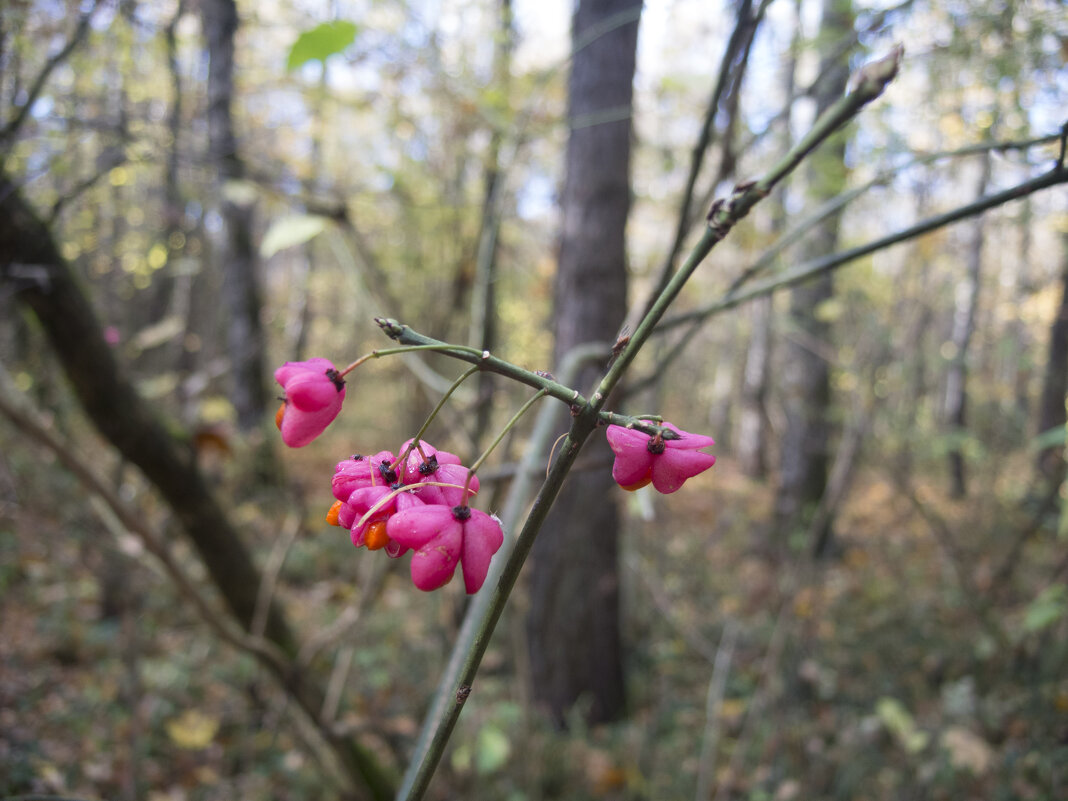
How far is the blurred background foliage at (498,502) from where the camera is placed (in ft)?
7.30

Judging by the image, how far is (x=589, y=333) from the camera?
337 cm

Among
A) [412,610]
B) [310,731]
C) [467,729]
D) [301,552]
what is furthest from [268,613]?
[301,552]

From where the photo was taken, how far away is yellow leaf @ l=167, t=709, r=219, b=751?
11.7ft

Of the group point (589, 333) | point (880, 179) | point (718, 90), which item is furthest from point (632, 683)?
point (718, 90)

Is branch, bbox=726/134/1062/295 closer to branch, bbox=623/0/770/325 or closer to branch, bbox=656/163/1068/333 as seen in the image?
branch, bbox=656/163/1068/333

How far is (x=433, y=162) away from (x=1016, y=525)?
295 inches

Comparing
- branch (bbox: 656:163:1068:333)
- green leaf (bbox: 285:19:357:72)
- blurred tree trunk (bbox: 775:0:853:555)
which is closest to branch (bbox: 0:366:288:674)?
green leaf (bbox: 285:19:357:72)

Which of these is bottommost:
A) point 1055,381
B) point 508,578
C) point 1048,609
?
point 1048,609

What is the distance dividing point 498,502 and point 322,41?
4.90 feet

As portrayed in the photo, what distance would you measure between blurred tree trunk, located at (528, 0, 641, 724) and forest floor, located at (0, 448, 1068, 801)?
28 cm

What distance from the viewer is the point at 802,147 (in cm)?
56

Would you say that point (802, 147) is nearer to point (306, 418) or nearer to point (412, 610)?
point (306, 418)

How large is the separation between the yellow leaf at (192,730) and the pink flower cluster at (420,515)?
151 inches

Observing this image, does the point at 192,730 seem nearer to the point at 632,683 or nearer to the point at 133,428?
the point at 133,428
